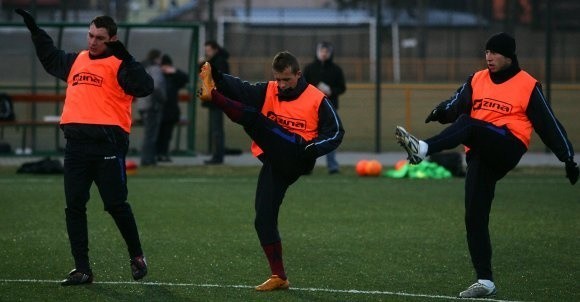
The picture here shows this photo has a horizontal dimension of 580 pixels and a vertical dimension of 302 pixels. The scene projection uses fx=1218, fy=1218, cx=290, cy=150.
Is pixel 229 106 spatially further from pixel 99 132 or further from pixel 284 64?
pixel 99 132

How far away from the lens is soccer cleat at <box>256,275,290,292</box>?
8984 mm

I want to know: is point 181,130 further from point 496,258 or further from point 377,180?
point 496,258

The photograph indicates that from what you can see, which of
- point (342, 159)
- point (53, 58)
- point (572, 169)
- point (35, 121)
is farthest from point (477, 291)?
point (35, 121)

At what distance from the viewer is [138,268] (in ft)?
30.0

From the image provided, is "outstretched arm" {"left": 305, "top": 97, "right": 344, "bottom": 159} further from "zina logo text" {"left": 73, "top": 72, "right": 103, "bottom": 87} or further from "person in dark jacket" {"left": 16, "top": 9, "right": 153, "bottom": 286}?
"zina logo text" {"left": 73, "top": 72, "right": 103, "bottom": 87}

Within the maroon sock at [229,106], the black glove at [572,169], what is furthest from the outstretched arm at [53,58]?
the black glove at [572,169]

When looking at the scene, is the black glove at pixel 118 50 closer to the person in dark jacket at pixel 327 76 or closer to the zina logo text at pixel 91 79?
the zina logo text at pixel 91 79

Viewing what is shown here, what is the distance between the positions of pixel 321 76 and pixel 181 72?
2995 millimetres

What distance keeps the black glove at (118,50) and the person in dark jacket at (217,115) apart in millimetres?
9964

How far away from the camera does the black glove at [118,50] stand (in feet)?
29.9

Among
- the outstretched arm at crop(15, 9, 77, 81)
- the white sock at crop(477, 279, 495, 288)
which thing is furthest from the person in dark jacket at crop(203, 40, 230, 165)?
the white sock at crop(477, 279, 495, 288)

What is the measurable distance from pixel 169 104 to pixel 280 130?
12.1 meters

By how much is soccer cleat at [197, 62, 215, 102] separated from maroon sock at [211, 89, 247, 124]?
0.12ft

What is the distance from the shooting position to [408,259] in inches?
423
